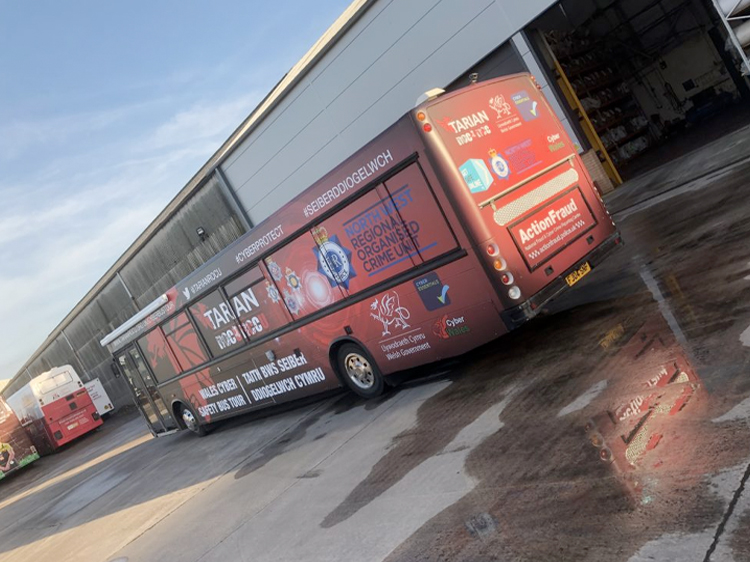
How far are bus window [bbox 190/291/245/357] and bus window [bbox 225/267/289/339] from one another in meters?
0.33

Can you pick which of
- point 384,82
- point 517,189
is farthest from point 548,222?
point 384,82

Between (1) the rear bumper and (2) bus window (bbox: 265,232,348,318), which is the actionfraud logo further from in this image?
(2) bus window (bbox: 265,232,348,318)

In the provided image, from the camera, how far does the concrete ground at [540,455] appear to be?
3.78 meters

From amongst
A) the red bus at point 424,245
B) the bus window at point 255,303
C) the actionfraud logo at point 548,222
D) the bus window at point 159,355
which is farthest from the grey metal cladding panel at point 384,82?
the actionfraud logo at point 548,222

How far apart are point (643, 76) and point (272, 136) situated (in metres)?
18.4

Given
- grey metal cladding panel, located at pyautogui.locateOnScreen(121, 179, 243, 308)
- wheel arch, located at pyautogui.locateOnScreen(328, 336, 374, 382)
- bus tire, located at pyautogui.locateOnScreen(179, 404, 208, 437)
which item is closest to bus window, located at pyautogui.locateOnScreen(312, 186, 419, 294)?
wheel arch, located at pyautogui.locateOnScreen(328, 336, 374, 382)

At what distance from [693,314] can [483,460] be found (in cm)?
279

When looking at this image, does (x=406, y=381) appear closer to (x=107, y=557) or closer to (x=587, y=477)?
(x=107, y=557)

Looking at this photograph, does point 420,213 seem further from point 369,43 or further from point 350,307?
point 369,43

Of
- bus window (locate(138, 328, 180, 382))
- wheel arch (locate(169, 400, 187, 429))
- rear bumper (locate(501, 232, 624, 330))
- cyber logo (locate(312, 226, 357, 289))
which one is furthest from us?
wheel arch (locate(169, 400, 187, 429))

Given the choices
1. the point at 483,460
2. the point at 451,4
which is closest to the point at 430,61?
the point at 451,4

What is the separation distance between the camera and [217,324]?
40.5ft

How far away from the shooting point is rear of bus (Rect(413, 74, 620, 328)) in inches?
284

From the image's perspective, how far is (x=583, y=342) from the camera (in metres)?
7.20
